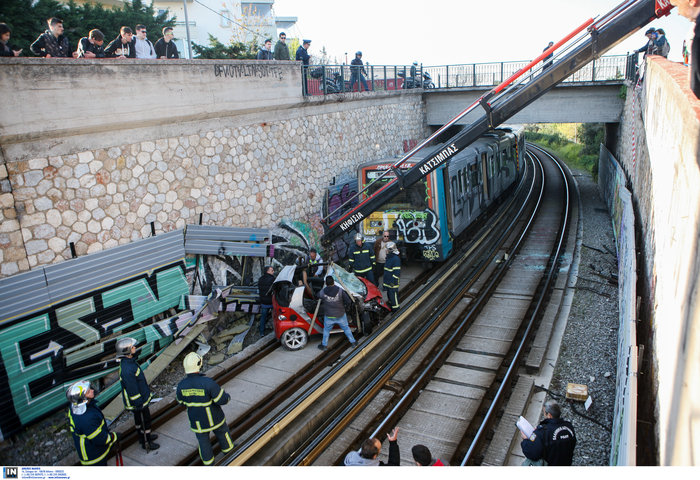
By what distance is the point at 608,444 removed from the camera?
272 inches

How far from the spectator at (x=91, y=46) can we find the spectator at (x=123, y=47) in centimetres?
27

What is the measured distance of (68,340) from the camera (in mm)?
8023

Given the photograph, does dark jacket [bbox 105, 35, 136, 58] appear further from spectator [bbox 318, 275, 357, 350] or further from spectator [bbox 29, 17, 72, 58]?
spectator [bbox 318, 275, 357, 350]

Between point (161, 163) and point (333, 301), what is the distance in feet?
14.0

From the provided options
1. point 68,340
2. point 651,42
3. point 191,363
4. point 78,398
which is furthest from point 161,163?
point 651,42

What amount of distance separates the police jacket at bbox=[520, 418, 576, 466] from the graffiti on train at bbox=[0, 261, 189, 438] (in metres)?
6.81

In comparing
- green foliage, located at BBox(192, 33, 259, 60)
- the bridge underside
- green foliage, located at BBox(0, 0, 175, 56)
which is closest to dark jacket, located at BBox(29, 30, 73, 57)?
green foliage, located at BBox(0, 0, 175, 56)

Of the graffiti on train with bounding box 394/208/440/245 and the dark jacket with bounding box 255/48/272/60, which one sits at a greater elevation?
the dark jacket with bounding box 255/48/272/60

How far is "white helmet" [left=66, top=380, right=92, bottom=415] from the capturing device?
579cm

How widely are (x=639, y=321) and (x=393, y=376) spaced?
4.39 metres

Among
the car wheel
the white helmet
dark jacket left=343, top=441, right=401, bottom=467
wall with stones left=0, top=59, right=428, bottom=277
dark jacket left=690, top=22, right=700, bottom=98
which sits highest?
dark jacket left=690, top=22, right=700, bottom=98

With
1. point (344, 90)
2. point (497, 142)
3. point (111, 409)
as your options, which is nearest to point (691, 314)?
point (111, 409)

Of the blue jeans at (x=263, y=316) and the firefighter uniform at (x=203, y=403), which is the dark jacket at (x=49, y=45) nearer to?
the blue jeans at (x=263, y=316)

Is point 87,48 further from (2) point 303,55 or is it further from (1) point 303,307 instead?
(2) point 303,55
